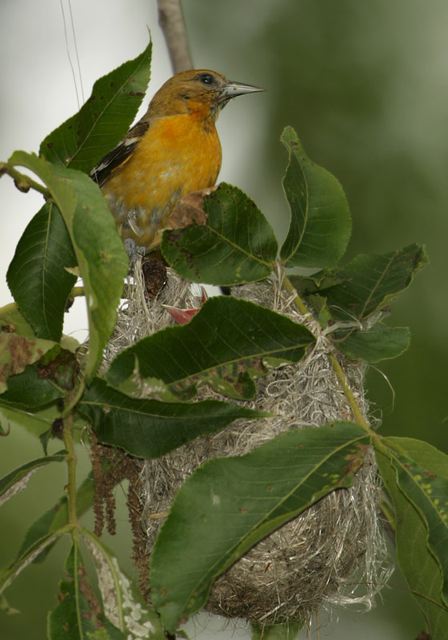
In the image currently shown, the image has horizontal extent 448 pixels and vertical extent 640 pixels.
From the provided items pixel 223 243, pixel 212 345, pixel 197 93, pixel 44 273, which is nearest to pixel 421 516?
pixel 212 345

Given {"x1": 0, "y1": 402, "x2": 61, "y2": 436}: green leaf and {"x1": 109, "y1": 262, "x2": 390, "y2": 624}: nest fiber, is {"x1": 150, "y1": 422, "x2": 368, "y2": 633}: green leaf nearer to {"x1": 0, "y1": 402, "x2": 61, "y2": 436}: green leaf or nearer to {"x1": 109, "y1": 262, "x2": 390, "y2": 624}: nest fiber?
{"x1": 109, "y1": 262, "x2": 390, "y2": 624}: nest fiber

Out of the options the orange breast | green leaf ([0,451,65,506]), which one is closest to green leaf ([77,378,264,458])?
green leaf ([0,451,65,506])

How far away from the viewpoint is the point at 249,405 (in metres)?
3.19

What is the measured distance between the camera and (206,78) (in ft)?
15.7

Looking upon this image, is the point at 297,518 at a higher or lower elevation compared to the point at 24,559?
lower

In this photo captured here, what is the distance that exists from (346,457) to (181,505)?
41 centimetres

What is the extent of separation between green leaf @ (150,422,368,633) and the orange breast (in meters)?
1.85

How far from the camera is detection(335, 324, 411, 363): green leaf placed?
3064 mm

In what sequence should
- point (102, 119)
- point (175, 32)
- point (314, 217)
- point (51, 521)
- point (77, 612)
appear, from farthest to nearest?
point (175, 32), point (51, 521), point (314, 217), point (102, 119), point (77, 612)

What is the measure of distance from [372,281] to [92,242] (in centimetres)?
87

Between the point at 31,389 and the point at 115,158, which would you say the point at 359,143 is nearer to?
the point at 115,158

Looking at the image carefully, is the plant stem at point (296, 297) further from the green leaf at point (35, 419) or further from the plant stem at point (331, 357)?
the green leaf at point (35, 419)

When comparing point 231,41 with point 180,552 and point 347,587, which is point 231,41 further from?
point 180,552

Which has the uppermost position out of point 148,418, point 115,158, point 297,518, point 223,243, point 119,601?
point 115,158
